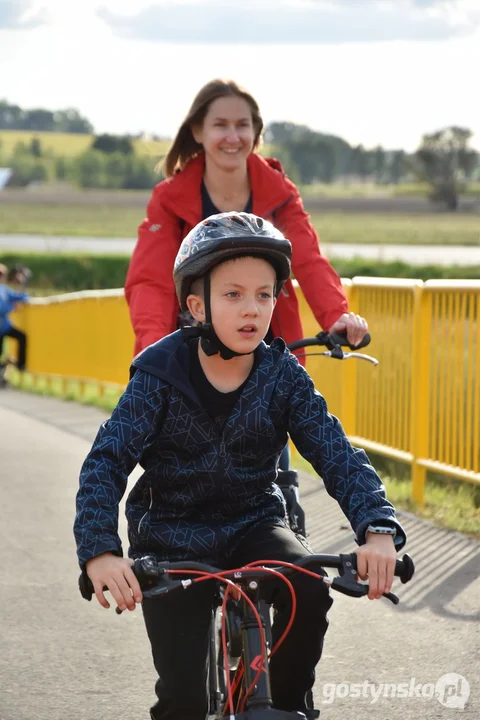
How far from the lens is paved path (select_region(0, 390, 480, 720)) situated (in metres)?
4.66

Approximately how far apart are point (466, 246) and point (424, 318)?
146ft

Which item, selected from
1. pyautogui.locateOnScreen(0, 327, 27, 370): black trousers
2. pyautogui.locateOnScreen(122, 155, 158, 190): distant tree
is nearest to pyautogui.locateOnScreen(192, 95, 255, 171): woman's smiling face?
pyautogui.locateOnScreen(0, 327, 27, 370): black trousers

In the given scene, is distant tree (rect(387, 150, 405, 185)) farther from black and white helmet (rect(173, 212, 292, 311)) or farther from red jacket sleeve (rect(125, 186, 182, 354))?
black and white helmet (rect(173, 212, 292, 311))

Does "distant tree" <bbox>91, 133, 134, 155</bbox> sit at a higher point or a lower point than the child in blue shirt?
higher

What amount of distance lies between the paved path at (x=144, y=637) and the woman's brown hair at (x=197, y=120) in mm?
1941

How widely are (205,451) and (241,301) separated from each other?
405 mm

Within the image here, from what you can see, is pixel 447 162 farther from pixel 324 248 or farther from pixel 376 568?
pixel 376 568

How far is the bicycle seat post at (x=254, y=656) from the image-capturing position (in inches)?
111

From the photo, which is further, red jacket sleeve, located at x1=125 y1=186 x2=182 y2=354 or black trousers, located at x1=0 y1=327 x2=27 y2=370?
black trousers, located at x1=0 y1=327 x2=27 y2=370

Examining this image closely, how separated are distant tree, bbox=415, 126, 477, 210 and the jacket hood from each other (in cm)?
6290

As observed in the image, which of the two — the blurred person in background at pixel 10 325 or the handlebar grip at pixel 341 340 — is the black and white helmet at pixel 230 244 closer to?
the handlebar grip at pixel 341 340

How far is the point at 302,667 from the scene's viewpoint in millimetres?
3223

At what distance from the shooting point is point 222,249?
3270 mm

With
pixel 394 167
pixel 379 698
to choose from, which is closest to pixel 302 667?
pixel 379 698
